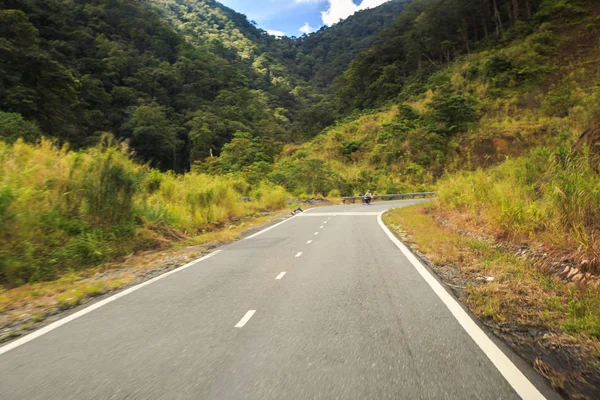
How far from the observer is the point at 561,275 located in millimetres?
5398

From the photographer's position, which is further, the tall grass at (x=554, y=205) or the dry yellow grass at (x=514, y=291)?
the tall grass at (x=554, y=205)

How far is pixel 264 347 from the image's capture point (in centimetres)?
362

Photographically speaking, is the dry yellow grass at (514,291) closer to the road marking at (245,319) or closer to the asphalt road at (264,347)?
the asphalt road at (264,347)

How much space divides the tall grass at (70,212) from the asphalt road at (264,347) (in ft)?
8.10

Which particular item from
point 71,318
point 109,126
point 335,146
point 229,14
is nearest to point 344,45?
point 229,14

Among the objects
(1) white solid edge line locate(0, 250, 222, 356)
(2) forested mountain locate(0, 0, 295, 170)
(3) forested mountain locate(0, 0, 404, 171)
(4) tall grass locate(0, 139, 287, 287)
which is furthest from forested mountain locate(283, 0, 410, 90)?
Answer: (1) white solid edge line locate(0, 250, 222, 356)

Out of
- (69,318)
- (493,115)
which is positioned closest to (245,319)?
(69,318)

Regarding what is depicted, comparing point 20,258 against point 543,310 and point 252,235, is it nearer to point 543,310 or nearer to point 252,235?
point 252,235

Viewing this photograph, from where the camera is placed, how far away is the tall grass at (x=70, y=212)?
6.65 metres

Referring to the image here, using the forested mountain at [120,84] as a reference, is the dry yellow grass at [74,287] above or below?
below

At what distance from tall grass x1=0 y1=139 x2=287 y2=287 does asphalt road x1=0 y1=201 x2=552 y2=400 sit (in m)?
2.47

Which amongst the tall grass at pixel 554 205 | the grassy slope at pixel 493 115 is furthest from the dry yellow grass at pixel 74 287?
the grassy slope at pixel 493 115

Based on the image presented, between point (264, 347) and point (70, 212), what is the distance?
22.2ft

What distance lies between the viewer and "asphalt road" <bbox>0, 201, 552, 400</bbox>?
283 centimetres
